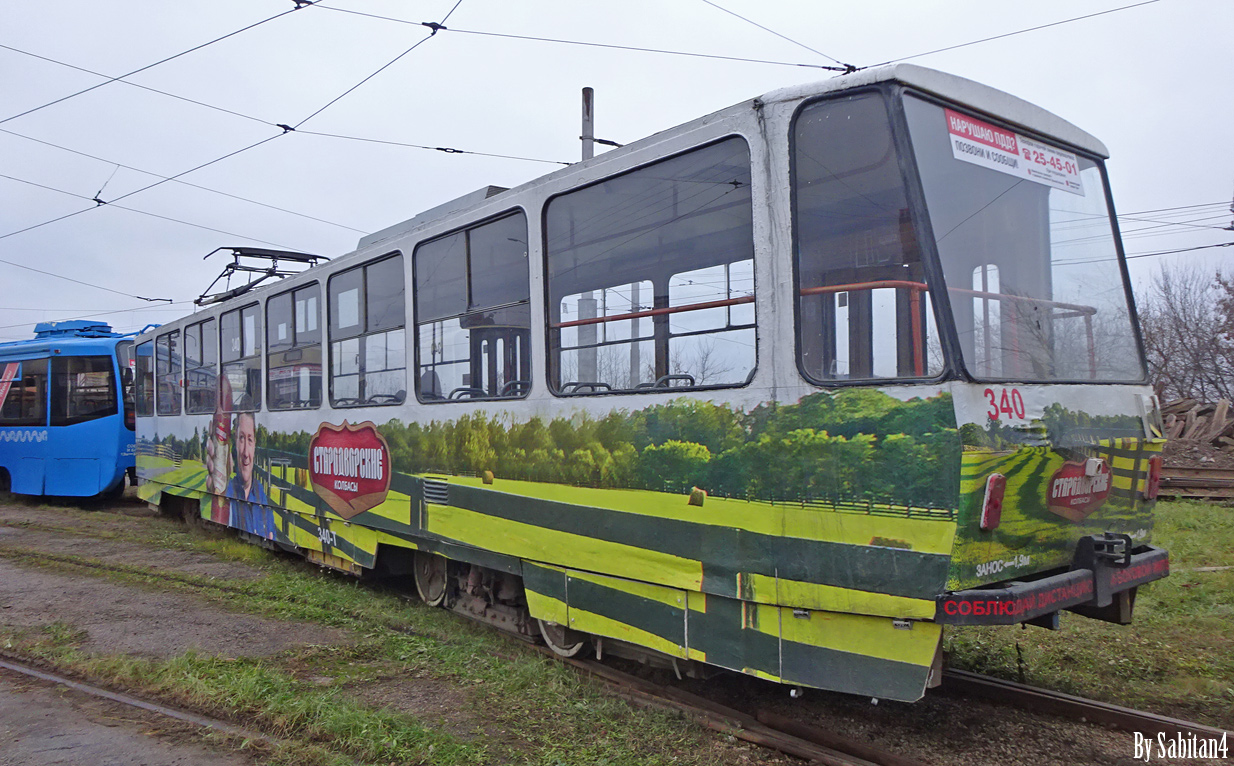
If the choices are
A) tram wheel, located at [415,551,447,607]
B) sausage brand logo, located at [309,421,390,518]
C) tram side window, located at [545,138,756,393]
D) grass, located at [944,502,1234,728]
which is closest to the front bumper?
grass, located at [944,502,1234,728]

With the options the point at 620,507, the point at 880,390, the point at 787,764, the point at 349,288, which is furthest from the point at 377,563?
the point at 880,390

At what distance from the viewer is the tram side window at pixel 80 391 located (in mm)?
15070

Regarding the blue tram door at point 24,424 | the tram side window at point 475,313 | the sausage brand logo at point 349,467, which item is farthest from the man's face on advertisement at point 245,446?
the blue tram door at point 24,424

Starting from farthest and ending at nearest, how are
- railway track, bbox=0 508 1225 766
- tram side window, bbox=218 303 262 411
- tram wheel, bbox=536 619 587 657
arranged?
1. tram side window, bbox=218 303 262 411
2. tram wheel, bbox=536 619 587 657
3. railway track, bbox=0 508 1225 766

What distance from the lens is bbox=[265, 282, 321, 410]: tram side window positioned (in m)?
7.90

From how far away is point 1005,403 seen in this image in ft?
11.9

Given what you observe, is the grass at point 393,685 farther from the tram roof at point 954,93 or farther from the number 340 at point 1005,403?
the tram roof at point 954,93

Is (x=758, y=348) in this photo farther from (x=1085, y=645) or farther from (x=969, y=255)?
(x=1085, y=645)

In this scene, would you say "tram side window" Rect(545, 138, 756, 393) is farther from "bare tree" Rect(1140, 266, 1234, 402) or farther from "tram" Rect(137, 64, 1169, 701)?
"bare tree" Rect(1140, 266, 1234, 402)

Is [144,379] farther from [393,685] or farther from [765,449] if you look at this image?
[765,449]

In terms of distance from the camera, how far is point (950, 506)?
3.39 m

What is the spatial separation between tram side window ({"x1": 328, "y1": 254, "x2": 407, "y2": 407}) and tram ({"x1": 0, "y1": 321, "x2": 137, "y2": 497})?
9310 mm

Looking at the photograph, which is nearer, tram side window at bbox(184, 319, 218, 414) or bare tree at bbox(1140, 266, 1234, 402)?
tram side window at bbox(184, 319, 218, 414)

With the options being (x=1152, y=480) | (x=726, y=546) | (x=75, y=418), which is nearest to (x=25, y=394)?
(x=75, y=418)
